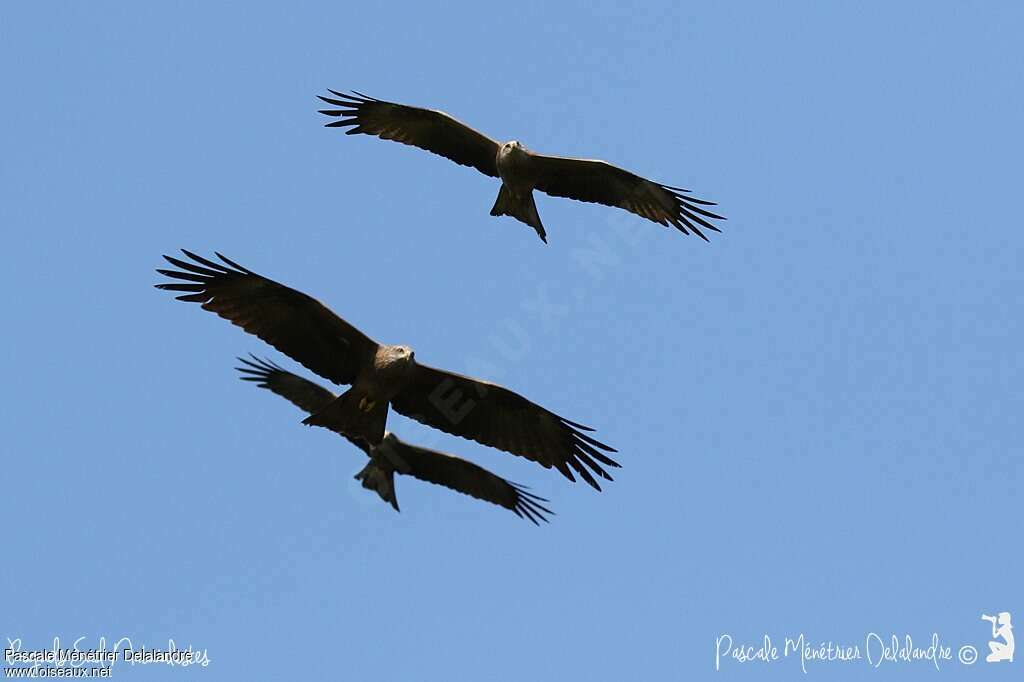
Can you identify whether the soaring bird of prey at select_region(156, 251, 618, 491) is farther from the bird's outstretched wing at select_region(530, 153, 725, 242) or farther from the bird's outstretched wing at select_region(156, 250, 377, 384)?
the bird's outstretched wing at select_region(530, 153, 725, 242)

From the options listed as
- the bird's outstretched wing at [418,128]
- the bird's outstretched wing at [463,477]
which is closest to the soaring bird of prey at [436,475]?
the bird's outstretched wing at [463,477]

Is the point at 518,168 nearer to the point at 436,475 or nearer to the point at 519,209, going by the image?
the point at 519,209

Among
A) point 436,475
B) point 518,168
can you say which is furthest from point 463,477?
point 518,168

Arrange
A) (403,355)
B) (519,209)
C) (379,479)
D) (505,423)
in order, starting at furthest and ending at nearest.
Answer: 1. (379,479)
2. (519,209)
3. (505,423)
4. (403,355)

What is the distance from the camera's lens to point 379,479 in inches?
678

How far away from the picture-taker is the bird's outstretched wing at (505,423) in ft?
46.6

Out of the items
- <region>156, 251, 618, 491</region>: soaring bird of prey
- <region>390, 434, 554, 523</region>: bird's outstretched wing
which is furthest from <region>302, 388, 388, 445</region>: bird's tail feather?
<region>390, 434, 554, 523</region>: bird's outstretched wing

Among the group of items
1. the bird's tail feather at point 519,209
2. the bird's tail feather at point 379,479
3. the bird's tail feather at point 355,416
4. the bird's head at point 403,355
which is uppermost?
the bird's tail feather at point 519,209

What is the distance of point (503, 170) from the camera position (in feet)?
53.6

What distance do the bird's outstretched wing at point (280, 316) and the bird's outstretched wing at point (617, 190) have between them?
3.77 metres

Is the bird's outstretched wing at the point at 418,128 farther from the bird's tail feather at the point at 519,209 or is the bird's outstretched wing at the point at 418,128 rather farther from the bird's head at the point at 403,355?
the bird's head at the point at 403,355

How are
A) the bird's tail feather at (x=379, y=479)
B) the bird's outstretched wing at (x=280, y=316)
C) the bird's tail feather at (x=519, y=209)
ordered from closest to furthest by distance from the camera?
the bird's outstretched wing at (x=280, y=316) → the bird's tail feather at (x=519, y=209) → the bird's tail feather at (x=379, y=479)

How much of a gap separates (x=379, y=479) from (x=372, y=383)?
3790mm

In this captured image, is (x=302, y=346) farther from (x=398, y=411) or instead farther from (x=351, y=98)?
(x=351, y=98)
